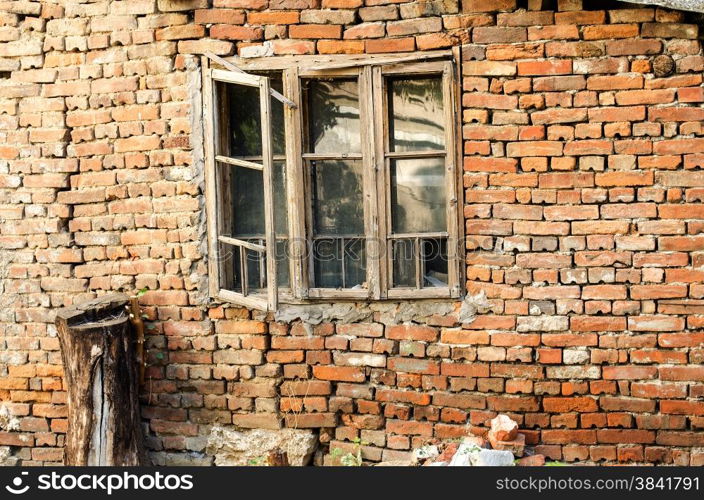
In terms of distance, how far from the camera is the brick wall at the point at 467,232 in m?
4.05

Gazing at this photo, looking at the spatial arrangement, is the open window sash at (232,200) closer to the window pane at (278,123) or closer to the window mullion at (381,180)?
the window pane at (278,123)

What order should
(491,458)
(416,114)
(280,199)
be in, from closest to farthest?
(491,458), (416,114), (280,199)

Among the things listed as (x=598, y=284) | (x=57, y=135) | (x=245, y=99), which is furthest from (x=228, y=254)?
(x=598, y=284)

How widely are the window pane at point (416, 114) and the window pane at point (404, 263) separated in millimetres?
520

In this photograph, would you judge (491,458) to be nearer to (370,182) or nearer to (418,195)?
(418,195)

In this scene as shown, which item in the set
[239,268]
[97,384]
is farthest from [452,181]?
[97,384]

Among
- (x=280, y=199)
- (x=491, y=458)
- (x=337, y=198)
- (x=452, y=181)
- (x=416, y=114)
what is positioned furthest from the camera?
(x=280, y=199)

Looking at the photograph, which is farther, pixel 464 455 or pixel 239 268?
pixel 239 268

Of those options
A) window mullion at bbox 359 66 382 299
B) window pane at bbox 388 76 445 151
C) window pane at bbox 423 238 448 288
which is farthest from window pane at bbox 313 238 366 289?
window pane at bbox 388 76 445 151

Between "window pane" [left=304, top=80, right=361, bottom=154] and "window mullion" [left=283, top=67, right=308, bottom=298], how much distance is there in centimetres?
11

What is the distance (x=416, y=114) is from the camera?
14.1 ft

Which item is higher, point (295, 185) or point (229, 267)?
point (295, 185)

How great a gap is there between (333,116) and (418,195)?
64cm

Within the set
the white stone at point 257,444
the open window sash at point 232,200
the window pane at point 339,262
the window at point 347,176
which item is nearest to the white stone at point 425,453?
the white stone at point 257,444
